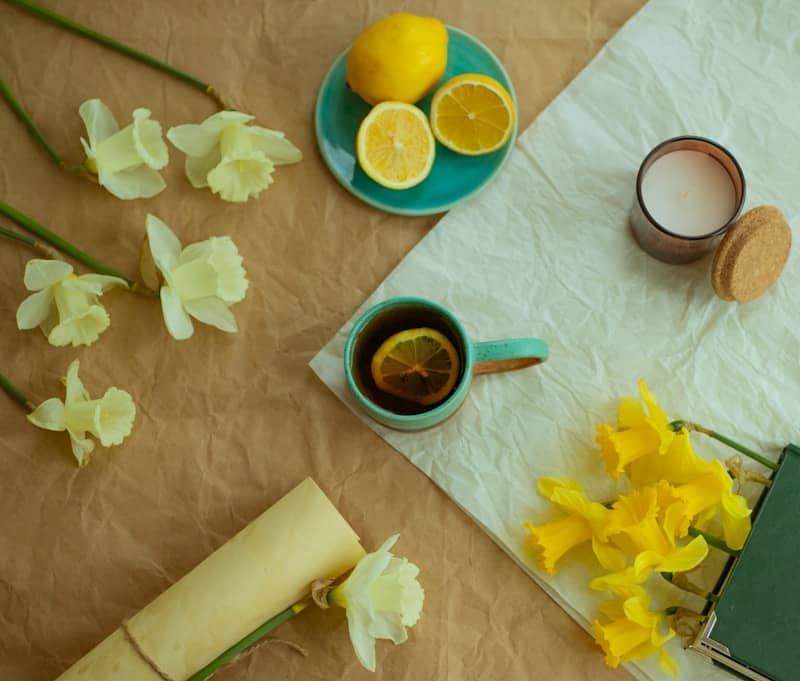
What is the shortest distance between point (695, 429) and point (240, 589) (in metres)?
0.45

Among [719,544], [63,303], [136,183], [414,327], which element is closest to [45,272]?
[63,303]

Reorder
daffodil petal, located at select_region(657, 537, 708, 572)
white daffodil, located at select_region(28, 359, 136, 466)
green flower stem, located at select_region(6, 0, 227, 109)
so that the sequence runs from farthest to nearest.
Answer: green flower stem, located at select_region(6, 0, 227, 109) < white daffodil, located at select_region(28, 359, 136, 466) < daffodil petal, located at select_region(657, 537, 708, 572)

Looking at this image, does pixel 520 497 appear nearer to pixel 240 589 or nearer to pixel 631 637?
pixel 631 637

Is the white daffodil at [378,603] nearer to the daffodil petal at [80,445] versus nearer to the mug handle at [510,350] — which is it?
the mug handle at [510,350]

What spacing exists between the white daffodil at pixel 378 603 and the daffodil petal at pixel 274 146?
418mm

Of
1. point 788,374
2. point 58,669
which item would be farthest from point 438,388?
point 58,669

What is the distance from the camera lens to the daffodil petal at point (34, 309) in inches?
36.7

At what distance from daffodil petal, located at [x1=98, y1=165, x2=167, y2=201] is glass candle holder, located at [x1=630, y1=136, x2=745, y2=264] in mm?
495

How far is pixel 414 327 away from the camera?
93cm

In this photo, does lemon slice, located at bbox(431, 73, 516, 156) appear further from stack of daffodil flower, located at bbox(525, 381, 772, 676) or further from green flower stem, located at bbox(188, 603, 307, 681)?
green flower stem, located at bbox(188, 603, 307, 681)

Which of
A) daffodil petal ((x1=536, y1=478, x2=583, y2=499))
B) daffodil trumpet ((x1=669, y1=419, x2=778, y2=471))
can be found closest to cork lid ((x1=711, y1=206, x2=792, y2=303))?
daffodil trumpet ((x1=669, y1=419, x2=778, y2=471))

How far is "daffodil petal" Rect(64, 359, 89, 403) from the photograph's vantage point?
3.05 feet

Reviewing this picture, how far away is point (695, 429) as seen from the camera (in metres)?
0.89

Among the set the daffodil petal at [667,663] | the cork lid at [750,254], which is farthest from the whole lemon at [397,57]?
the daffodil petal at [667,663]
